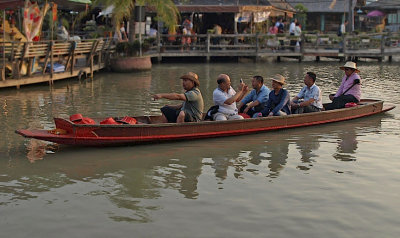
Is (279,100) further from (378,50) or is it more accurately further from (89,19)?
(89,19)

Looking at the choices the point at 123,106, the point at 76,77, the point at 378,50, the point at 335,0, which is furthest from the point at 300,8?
the point at 123,106

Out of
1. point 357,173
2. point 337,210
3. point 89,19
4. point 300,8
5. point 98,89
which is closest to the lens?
point 337,210

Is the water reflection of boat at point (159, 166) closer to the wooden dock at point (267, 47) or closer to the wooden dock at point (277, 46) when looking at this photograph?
the wooden dock at point (267, 47)

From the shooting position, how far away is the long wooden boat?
380 inches

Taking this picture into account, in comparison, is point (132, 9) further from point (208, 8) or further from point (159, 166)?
point (159, 166)

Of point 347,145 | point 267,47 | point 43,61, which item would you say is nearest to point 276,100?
point 347,145

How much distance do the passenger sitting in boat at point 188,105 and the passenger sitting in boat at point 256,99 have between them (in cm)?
152

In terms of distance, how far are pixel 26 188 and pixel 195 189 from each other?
2220 mm

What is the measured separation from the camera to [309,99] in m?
12.5

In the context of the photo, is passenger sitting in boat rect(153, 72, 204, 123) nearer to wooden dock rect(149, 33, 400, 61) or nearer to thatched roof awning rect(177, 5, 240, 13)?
wooden dock rect(149, 33, 400, 61)

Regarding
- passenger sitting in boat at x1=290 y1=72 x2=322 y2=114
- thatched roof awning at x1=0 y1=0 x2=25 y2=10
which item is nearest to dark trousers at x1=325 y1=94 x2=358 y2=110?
passenger sitting in boat at x1=290 y1=72 x2=322 y2=114

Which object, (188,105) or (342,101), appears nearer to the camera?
(188,105)

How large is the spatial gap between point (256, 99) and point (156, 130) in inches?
102

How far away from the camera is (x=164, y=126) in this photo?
33.6 ft
